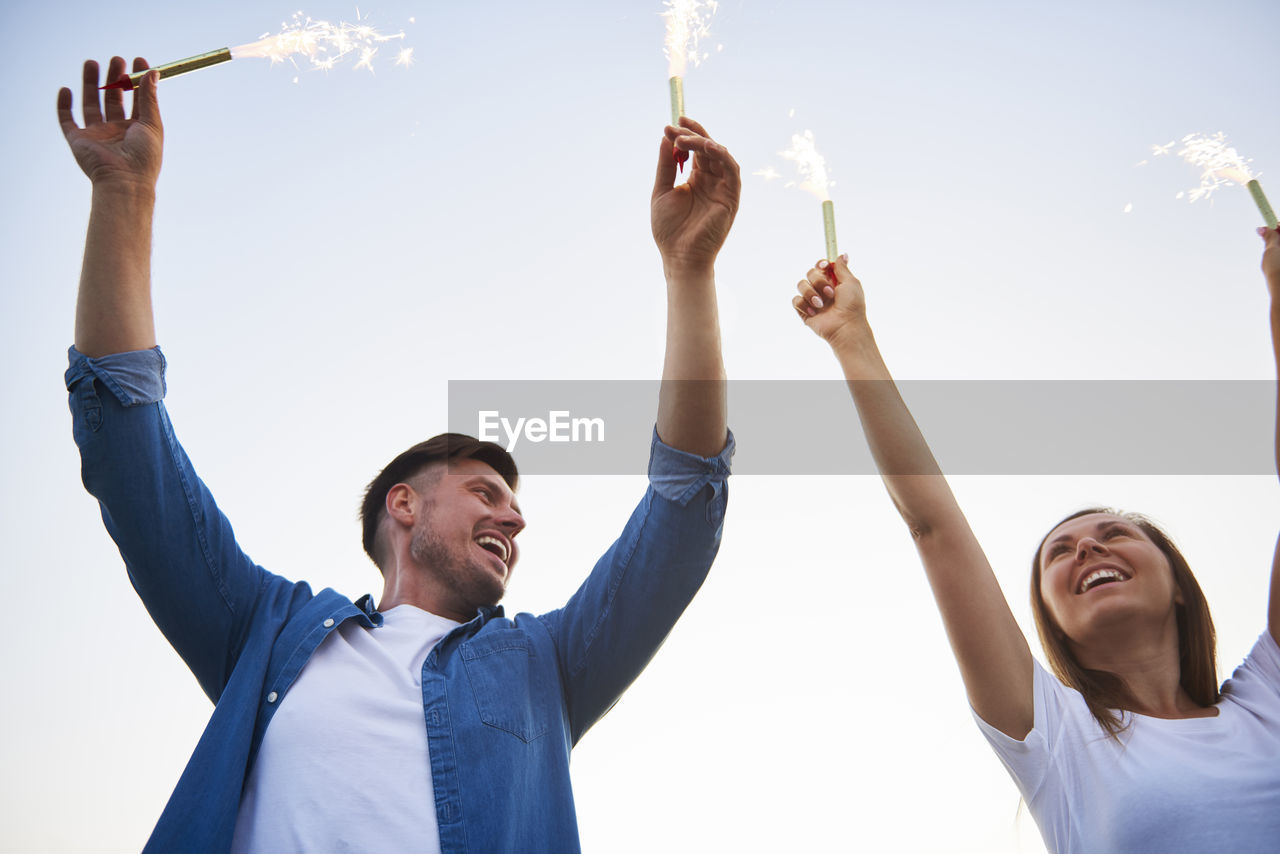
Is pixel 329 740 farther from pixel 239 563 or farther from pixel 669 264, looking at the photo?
pixel 669 264

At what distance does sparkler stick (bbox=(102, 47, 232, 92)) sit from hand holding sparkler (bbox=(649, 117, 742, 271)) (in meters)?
1.66

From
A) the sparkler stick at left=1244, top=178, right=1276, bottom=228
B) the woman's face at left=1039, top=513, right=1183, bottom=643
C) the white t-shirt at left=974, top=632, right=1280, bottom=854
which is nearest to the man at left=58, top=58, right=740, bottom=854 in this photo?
the white t-shirt at left=974, top=632, right=1280, bottom=854

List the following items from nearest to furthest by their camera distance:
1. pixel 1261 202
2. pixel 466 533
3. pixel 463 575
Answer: pixel 463 575 < pixel 466 533 < pixel 1261 202

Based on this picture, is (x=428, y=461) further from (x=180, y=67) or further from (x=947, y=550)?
(x=947, y=550)

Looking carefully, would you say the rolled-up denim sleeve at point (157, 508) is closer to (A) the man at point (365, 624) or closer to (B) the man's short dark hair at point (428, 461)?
(A) the man at point (365, 624)

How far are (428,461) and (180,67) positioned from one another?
1.83 meters

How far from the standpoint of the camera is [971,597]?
3240mm

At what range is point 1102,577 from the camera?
3582 mm

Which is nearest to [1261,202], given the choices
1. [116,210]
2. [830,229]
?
[830,229]

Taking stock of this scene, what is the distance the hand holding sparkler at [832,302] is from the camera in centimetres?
398

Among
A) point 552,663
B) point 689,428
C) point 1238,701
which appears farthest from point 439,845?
point 1238,701

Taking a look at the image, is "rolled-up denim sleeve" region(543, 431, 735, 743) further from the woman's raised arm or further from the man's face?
the woman's raised arm

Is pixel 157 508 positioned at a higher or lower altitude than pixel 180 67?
lower

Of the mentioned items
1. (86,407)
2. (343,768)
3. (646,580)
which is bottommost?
(343,768)
